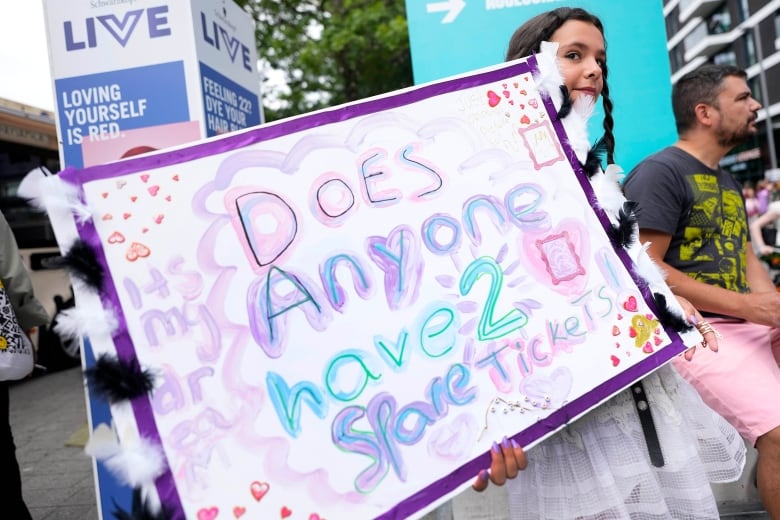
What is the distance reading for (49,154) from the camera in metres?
7.44

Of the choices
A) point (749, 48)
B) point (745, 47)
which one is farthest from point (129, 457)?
point (745, 47)

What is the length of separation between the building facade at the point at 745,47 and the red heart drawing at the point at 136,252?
2572 cm

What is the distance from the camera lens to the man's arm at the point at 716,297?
6.53ft

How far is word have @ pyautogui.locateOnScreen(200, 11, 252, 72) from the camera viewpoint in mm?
2719

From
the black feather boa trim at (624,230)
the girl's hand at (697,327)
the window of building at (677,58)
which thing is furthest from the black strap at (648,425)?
the window of building at (677,58)

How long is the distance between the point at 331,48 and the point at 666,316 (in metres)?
9.33

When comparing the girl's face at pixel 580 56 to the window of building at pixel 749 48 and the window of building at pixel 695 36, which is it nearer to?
the window of building at pixel 749 48

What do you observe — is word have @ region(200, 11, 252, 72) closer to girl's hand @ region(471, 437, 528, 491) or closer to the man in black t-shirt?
the man in black t-shirt

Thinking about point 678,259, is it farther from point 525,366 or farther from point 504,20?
point 504,20

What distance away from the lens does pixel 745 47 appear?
31.2 m

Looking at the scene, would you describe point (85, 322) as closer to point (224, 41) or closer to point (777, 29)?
point (224, 41)

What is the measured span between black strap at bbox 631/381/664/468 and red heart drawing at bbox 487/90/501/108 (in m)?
0.76

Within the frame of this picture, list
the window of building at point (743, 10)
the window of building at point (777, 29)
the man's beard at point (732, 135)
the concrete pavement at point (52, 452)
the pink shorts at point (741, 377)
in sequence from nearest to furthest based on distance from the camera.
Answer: the pink shorts at point (741, 377) < the man's beard at point (732, 135) < the concrete pavement at point (52, 452) < the window of building at point (777, 29) < the window of building at point (743, 10)

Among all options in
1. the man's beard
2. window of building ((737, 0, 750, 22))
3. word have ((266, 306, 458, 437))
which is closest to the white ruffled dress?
word have ((266, 306, 458, 437))
